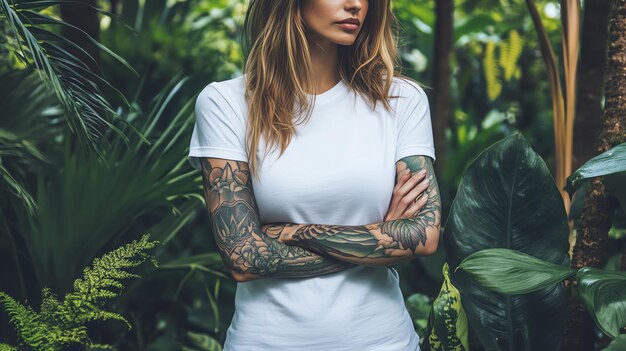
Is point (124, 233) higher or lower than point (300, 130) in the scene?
lower

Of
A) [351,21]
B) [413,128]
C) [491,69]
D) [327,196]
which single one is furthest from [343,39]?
[491,69]

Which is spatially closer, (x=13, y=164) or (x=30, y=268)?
(x=13, y=164)

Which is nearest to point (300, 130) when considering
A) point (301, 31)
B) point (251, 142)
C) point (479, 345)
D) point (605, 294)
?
point (251, 142)

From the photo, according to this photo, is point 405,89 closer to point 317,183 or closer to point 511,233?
point 317,183

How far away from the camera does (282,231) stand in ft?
5.82

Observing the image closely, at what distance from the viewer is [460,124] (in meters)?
5.40

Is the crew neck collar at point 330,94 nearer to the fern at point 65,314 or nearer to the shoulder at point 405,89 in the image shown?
the shoulder at point 405,89

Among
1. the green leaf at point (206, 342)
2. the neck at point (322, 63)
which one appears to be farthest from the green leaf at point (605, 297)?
the green leaf at point (206, 342)

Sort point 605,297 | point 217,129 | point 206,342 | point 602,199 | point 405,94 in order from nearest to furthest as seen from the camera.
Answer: point 605,297 → point 217,129 → point 405,94 → point 602,199 → point 206,342

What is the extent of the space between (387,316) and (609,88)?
106 cm

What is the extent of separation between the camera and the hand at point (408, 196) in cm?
181

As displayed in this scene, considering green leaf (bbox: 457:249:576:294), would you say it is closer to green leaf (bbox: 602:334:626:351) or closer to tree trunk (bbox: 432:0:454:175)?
green leaf (bbox: 602:334:626:351)

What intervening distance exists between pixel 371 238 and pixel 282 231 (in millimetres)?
213

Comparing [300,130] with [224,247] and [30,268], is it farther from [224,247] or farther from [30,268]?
[30,268]
